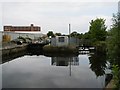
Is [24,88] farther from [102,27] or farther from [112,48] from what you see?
[102,27]

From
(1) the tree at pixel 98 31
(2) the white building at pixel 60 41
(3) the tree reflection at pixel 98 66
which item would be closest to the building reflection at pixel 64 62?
(3) the tree reflection at pixel 98 66

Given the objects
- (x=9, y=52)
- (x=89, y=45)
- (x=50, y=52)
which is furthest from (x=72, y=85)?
(x=89, y=45)

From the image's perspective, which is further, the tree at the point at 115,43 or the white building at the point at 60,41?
the white building at the point at 60,41

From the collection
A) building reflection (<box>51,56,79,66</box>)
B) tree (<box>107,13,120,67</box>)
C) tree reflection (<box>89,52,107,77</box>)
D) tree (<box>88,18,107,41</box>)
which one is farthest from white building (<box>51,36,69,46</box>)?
tree (<box>107,13,120,67</box>)

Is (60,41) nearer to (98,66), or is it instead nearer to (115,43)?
(98,66)

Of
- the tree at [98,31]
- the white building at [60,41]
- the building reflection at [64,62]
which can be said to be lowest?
the building reflection at [64,62]

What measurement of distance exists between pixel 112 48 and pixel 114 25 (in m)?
1.80

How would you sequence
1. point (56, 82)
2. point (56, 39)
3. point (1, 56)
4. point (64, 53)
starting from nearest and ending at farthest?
point (56, 82)
point (1, 56)
point (64, 53)
point (56, 39)

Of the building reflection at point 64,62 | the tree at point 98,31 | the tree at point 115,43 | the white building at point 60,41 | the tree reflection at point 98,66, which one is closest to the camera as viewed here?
the tree at point 115,43

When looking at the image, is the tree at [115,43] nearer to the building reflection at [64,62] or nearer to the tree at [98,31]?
the building reflection at [64,62]

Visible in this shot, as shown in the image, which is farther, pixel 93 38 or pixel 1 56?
pixel 93 38

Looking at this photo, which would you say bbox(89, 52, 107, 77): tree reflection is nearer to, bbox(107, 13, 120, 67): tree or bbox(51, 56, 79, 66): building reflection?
bbox(51, 56, 79, 66): building reflection

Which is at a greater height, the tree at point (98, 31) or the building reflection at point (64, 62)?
the tree at point (98, 31)

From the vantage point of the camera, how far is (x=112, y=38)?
1502cm
